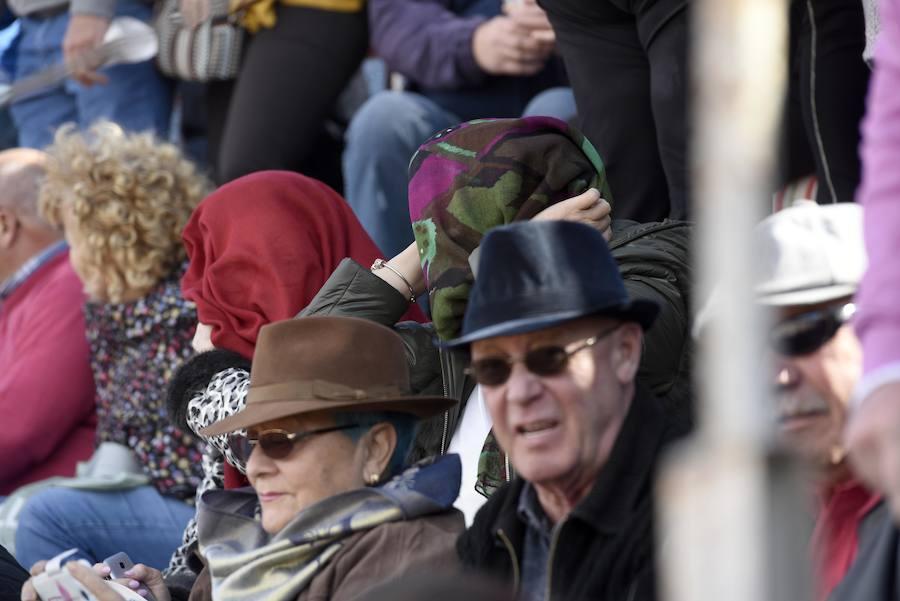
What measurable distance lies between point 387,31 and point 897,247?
389 centimetres

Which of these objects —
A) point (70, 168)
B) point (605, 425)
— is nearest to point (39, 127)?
point (70, 168)

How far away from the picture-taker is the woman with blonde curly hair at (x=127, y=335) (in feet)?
16.3

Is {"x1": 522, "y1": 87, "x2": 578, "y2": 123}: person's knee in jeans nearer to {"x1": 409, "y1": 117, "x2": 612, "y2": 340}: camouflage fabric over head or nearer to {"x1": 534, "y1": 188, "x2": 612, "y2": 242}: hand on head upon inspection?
{"x1": 409, "y1": 117, "x2": 612, "y2": 340}: camouflage fabric over head

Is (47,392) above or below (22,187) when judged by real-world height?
below

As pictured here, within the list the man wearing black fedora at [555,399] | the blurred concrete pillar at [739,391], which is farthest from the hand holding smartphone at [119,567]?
the blurred concrete pillar at [739,391]

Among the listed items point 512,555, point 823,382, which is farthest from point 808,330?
point 512,555

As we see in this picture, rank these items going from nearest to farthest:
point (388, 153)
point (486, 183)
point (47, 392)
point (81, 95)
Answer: point (486, 183), point (47, 392), point (388, 153), point (81, 95)

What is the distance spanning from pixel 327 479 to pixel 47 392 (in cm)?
227

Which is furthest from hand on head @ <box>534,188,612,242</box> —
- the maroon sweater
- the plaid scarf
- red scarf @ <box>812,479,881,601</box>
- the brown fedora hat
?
the maroon sweater

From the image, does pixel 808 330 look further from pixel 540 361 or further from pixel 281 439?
pixel 281 439

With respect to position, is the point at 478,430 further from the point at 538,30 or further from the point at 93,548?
the point at 538,30

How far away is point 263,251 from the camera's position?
450 centimetres

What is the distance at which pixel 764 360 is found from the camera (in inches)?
55.6

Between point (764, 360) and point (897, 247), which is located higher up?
point (764, 360)
